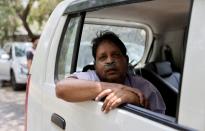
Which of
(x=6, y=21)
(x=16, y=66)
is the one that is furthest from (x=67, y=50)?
(x=6, y=21)

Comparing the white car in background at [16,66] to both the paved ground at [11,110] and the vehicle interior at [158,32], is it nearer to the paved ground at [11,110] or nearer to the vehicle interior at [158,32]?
the paved ground at [11,110]

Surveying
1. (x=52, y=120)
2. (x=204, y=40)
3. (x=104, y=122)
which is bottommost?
(x=52, y=120)

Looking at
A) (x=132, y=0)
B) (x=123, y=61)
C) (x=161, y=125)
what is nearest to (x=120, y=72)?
(x=123, y=61)

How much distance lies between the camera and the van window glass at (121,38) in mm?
3252

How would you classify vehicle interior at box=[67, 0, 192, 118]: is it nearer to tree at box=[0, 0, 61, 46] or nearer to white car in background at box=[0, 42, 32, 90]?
white car in background at box=[0, 42, 32, 90]

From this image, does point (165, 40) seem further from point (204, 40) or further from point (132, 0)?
point (204, 40)

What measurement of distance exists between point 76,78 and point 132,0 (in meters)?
0.68

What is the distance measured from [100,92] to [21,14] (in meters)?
17.9

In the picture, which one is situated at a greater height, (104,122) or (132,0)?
(132,0)

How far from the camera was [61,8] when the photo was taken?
3.06m

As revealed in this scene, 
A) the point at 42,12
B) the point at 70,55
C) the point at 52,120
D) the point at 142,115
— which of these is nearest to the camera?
the point at 142,115

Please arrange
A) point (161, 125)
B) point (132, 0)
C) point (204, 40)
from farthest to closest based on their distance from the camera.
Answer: point (132, 0)
point (161, 125)
point (204, 40)

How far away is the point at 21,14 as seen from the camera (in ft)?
64.2

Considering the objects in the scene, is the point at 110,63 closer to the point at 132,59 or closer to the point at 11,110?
the point at 132,59
